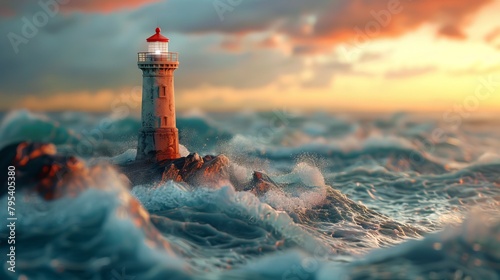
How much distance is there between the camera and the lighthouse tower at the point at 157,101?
23.6m

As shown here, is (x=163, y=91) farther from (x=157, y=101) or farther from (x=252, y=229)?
(x=252, y=229)

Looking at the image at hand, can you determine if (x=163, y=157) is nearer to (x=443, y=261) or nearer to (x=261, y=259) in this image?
(x=261, y=259)

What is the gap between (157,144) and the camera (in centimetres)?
2395

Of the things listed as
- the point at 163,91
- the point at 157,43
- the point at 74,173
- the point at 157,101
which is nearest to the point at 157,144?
the point at 157,101

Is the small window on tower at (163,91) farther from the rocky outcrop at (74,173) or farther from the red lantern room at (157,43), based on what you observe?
the rocky outcrop at (74,173)

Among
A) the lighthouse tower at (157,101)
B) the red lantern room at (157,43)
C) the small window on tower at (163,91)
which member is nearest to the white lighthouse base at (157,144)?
the lighthouse tower at (157,101)

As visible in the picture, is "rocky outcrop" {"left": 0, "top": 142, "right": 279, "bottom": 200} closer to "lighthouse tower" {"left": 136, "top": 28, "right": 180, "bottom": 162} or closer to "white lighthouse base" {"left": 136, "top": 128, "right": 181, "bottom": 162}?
"white lighthouse base" {"left": 136, "top": 128, "right": 181, "bottom": 162}

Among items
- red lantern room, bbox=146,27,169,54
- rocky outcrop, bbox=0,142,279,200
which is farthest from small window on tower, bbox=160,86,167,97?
rocky outcrop, bbox=0,142,279,200

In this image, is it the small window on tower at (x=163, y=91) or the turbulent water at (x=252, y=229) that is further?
the small window on tower at (x=163, y=91)

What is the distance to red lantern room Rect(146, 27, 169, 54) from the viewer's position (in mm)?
23625

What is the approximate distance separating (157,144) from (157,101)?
1.60 metres

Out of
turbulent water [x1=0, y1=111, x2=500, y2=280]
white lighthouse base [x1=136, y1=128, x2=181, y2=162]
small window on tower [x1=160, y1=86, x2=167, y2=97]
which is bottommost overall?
turbulent water [x1=0, y1=111, x2=500, y2=280]

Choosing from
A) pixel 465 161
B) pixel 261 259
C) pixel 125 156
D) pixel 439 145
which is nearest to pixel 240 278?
pixel 261 259

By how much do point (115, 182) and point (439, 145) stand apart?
36802 millimetres
